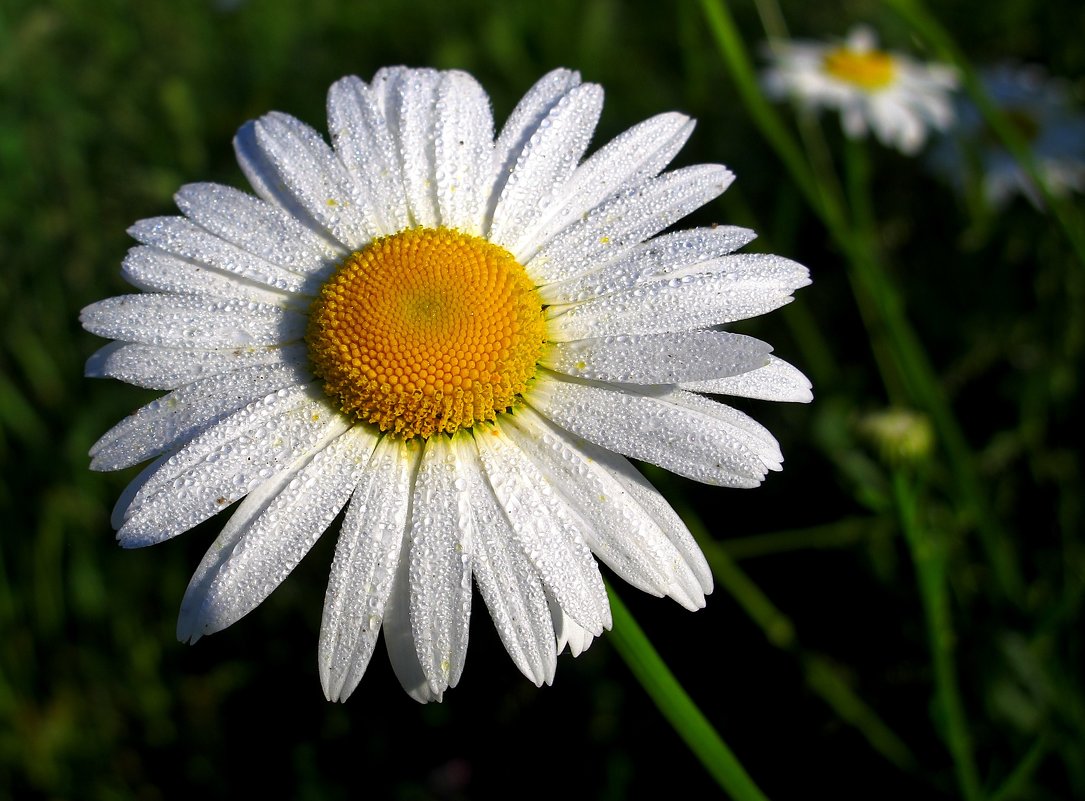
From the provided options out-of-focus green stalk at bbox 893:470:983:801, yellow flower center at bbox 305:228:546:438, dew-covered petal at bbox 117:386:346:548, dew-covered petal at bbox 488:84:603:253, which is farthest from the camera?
out-of-focus green stalk at bbox 893:470:983:801

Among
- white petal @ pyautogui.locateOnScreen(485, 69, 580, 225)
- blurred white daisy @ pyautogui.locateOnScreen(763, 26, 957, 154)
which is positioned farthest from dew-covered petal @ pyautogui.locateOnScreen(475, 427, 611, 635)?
blurred white daisy @ pyautogui.locateOnScreen(763, 26, 957, 154)

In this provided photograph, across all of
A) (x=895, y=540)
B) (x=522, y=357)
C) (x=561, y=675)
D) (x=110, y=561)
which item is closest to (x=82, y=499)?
(x=110, y=561)

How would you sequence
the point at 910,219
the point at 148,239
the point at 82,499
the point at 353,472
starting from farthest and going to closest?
1. the point at 910,219
2. the point at 82,499
3. the point at 148,239
4. the point at 353,472

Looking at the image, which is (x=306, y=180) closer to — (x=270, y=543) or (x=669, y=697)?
(x=270, y=543)

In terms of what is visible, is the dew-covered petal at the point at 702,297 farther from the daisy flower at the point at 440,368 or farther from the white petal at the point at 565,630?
the white petal at the point at 565,630

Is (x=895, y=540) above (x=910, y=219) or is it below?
below

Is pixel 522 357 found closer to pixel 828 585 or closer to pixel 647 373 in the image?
pixel 647 373

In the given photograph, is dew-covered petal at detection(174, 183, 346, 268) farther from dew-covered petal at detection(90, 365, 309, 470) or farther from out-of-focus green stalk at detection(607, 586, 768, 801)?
out-of-focus green stalk at detection(607, 586, 768, 801)
